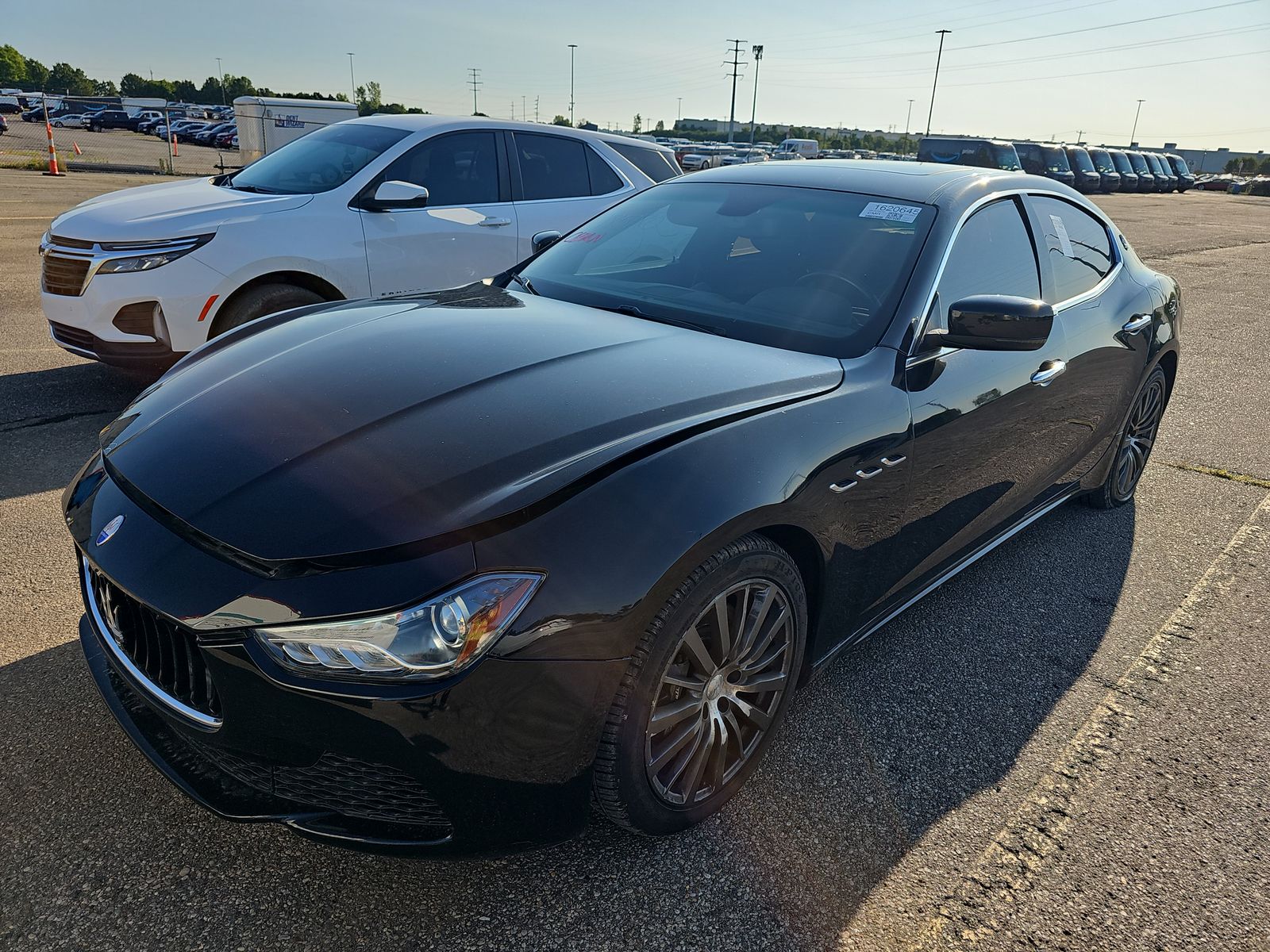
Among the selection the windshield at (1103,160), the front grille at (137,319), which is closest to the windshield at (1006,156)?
the windshield at (1103,160)

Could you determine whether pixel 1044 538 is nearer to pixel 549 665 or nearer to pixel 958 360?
pixel 958 360

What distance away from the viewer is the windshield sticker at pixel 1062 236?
3.69 m

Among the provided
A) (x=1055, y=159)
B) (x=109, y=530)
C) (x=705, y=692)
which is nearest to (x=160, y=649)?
(x=109, y=530)

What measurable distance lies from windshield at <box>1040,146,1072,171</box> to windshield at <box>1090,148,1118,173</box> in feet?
16.0

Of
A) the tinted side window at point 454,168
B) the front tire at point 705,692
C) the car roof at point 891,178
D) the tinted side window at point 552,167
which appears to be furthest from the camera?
the tinted side window at point 552,167

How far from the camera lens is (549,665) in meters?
1.77

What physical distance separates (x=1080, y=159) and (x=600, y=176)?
35.9 metres

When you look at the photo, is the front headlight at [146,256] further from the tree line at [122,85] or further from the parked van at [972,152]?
the tree line at [122,85]

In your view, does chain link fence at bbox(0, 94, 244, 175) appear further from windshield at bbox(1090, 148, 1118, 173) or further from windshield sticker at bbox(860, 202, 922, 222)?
windshield at bbox(1090, 148, 1118, 173)

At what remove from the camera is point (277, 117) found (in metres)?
20.4

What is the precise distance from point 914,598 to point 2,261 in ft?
32.4

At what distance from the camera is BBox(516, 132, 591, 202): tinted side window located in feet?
20.7

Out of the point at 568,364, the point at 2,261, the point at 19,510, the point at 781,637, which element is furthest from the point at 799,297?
the point at 2,261

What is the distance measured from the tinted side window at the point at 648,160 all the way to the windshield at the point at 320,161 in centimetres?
186
